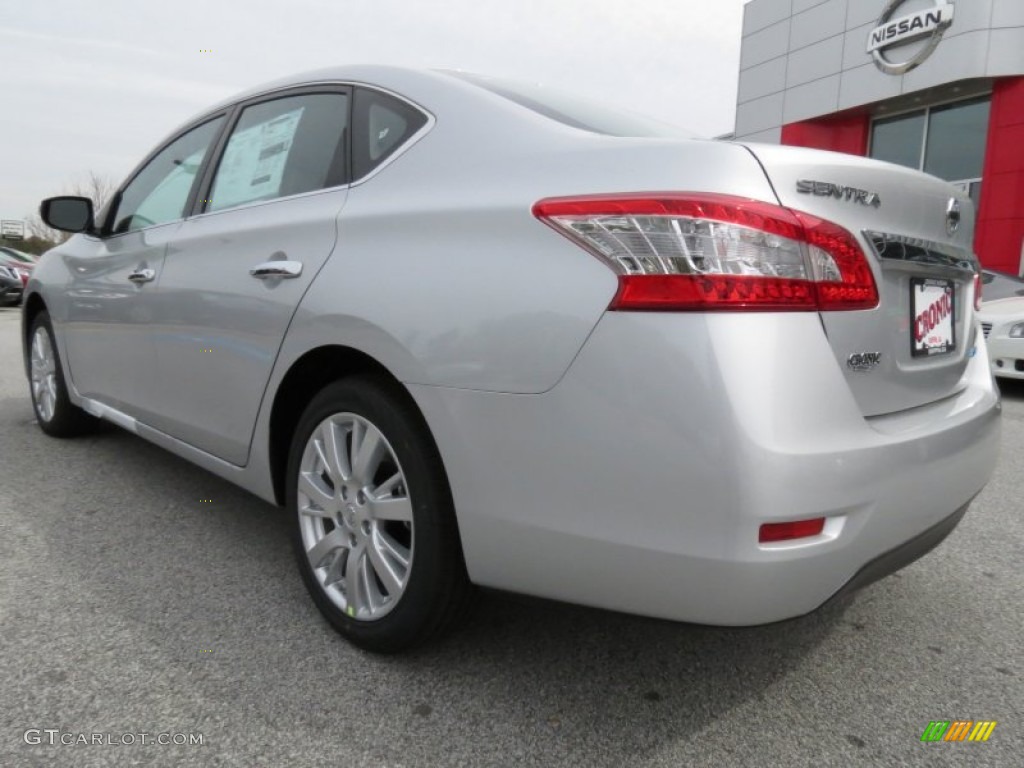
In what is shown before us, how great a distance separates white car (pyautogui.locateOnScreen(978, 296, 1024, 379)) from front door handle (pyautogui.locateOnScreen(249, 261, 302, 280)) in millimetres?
6705

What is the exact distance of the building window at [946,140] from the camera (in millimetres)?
15320

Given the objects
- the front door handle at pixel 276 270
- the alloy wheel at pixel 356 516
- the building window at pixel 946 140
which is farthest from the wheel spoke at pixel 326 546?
the building window at pixel 946 140

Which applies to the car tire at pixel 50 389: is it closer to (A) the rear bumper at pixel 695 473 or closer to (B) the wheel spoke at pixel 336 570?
(B) the wheel spoke at pixel 336 570

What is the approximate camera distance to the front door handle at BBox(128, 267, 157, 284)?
2.81m

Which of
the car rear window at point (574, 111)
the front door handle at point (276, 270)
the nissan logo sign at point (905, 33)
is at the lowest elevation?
the front door handle at point (276, 270)

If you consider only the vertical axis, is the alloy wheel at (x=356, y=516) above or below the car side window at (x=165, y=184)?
below

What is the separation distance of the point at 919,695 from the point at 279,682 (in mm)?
1572

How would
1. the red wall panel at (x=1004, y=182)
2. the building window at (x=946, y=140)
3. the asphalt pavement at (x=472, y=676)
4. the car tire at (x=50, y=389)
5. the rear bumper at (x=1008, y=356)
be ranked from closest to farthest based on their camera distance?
the asphalt pavement at (x=472, y=676) → the car tire at (x=50, y=389) → the rear bumper at (x=1008, y=356) → the red wall panel at (x=1004, y=182) → the building window at (x=946, y=140)

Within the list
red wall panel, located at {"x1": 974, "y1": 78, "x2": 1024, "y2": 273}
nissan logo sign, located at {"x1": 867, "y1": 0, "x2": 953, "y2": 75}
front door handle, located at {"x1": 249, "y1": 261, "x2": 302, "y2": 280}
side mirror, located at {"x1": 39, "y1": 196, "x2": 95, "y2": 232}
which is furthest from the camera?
nissan logo sign, located at {"x1": 867, "y1": 0, "x2": 953, "y2": 75}

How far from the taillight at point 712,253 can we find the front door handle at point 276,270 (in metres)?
0.95

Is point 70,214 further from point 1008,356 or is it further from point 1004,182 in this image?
point 1004,182

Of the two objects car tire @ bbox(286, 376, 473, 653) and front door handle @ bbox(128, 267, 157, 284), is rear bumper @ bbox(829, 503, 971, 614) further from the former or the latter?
front door handle @ bbox(128, 267, 157, 284)

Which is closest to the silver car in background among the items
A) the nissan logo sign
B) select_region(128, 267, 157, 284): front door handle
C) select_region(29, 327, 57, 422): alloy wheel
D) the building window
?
select_region(128, 267, 157, 284): front door handle

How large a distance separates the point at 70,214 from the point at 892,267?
145 inches
